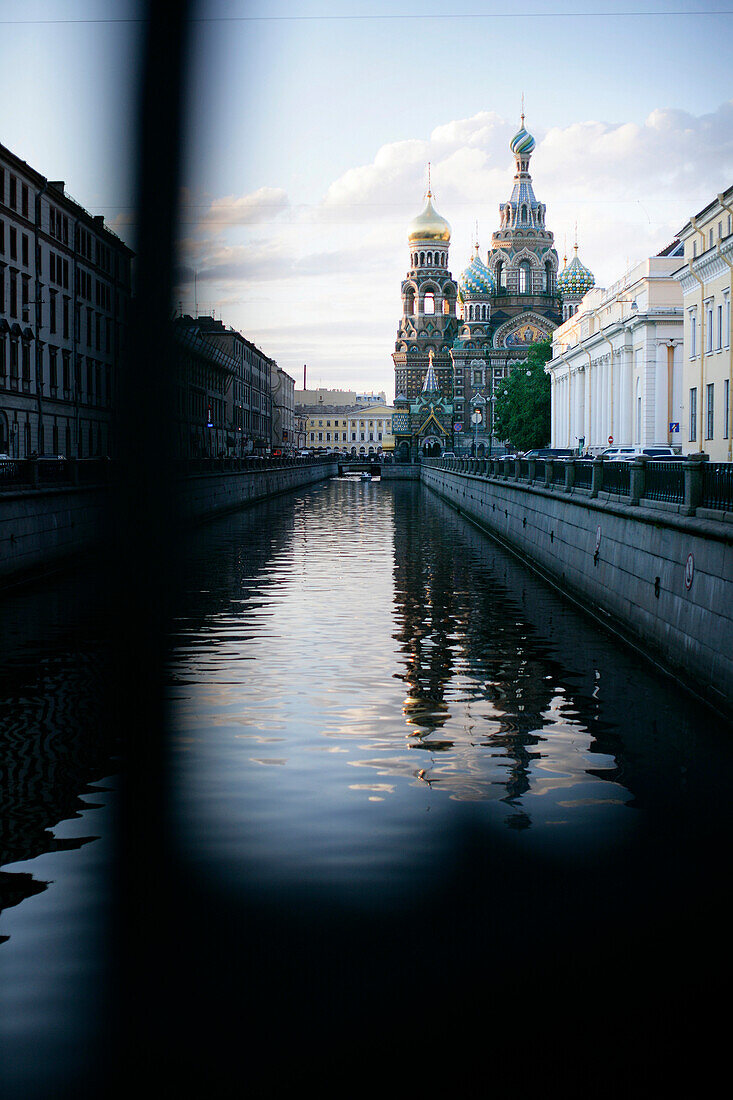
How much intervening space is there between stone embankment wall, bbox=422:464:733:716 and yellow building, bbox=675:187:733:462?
18006mm

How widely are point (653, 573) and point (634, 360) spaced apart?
167 feet

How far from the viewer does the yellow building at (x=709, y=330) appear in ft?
149

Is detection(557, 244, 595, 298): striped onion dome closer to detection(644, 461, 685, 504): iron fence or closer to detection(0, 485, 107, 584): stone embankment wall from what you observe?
detection(0, 485, 107, 584): stone embankment wall

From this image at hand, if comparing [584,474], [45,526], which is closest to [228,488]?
[45,526]

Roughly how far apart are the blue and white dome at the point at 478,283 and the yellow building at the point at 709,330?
136 m

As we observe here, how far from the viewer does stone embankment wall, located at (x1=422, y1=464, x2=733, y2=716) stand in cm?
1319

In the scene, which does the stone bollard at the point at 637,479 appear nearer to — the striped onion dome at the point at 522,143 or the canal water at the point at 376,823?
the canal water at the point at 376,823

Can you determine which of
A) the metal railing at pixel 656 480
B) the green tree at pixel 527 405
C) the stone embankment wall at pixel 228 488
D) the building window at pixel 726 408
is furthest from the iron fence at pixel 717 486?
the green tree at pixel 527 405

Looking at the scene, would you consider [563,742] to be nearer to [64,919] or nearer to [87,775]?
[87,775]

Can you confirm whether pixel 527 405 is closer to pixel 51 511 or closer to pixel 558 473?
pixel 558 473

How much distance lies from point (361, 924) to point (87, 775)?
399cm

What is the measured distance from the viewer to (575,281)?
178 meters

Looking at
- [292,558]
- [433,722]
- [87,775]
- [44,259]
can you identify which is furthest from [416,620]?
[44,259]

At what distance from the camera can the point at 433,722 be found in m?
12.4
